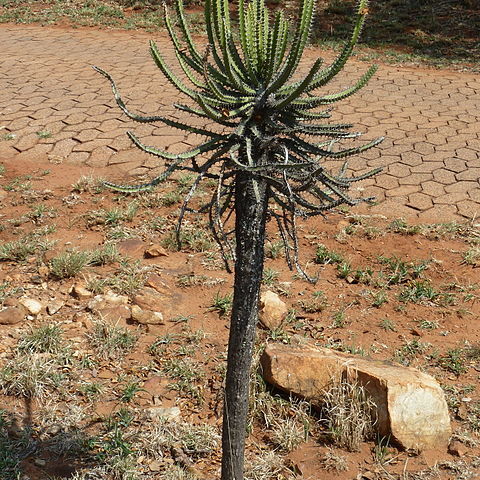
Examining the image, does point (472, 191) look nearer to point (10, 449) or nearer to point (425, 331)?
point (425, 331)

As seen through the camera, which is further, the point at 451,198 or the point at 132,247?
the point at 451,198

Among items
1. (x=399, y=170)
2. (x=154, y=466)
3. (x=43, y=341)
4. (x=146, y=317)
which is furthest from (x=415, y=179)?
(x=154, y=466)

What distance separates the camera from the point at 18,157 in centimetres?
591

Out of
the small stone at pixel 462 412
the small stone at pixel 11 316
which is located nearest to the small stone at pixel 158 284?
the small stone at pixel 11 316

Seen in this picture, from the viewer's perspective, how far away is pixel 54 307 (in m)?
3.77

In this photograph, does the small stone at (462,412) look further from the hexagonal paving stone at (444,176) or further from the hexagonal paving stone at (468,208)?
the hexagonal paving stone at (444,176)

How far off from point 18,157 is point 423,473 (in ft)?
14.5

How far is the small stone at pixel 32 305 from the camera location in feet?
12.2

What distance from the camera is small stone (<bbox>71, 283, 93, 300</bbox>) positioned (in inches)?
152

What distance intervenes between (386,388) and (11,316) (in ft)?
6.54

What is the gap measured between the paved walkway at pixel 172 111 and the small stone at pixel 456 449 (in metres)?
2.13

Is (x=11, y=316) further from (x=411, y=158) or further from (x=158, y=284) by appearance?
(x=411, y=158)

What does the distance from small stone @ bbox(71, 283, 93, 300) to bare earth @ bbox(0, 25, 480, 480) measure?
0.04 metres

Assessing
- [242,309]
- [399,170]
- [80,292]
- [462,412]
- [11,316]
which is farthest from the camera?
[399,170]
